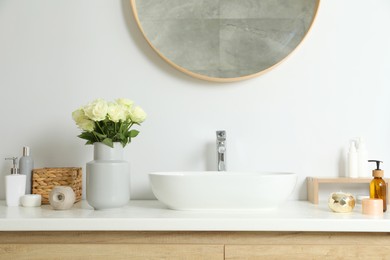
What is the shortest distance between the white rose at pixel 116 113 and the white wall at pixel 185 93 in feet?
1.03

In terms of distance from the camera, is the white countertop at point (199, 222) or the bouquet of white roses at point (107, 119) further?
the bouquet of white roses at point (107, 119)

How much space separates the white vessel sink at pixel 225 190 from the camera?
4.78 feet

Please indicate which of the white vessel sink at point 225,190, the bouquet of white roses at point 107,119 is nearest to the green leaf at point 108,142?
the bouquet of white roses at point 107,119

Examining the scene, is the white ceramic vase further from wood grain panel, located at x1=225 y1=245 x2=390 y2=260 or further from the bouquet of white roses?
wood grain panel, located at x1=225 y1=245 x2=390 y2=260

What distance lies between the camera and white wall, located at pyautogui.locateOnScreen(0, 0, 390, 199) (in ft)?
6.19

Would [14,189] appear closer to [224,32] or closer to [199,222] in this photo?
[199,222]

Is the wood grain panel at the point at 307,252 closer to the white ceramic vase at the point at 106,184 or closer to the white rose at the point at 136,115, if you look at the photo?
the white ceramic vase at the point at 106,184

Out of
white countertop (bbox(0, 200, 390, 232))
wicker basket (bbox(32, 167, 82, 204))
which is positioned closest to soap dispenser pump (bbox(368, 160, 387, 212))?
white countertop (bbox(0, 200, 390, 232))

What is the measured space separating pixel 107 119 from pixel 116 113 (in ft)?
0.16

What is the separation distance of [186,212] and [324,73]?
2.71ft

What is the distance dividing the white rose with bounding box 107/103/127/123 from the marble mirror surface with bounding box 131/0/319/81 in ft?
1.24

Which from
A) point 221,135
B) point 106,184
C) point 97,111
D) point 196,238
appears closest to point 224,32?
point 221,135

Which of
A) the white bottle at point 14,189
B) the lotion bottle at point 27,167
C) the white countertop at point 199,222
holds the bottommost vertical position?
the white countertop at point 199,222

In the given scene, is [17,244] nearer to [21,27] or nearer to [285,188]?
[285,188]
